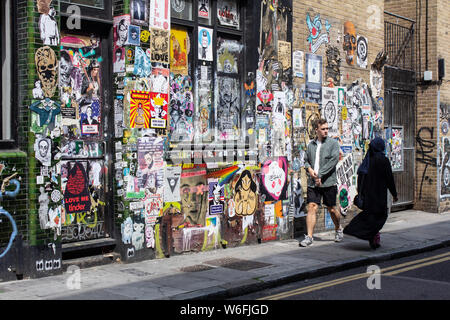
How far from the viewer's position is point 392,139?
50.7 feet

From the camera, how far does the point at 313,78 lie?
12234mm

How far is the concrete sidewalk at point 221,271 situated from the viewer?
7133mm

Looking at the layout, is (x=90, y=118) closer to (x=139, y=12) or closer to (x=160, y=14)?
(x=139, y=12)

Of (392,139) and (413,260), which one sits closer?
(413,260)

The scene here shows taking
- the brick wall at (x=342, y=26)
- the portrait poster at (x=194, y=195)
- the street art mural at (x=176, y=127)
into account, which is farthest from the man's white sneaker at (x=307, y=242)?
the portrait poster at (x=194, y=195)

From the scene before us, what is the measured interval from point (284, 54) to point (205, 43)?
188 centimetres

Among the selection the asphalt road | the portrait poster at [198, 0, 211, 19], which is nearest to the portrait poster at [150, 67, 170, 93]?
the portrait poster at [198, 0, 211, 19]

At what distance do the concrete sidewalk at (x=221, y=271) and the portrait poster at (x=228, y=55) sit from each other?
3.13 meters

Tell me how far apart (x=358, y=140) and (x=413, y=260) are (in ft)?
14.1

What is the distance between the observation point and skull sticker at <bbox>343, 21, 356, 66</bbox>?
43.0 feet

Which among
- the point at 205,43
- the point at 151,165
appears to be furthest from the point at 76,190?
the point at 205,43

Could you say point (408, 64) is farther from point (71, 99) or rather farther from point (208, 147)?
point (71, 99)

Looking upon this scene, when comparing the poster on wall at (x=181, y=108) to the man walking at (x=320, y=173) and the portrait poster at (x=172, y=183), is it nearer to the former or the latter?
the portrait poster at (x=172, y=183)

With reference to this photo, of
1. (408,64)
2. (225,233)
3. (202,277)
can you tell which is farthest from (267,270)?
(408,64)
